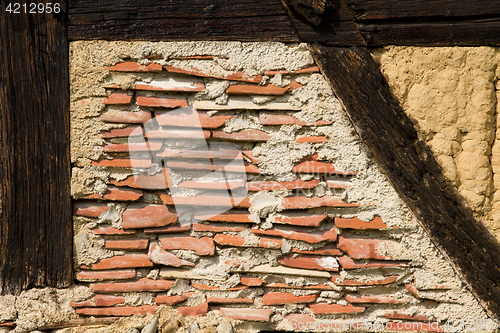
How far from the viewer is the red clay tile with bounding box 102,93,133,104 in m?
1.73

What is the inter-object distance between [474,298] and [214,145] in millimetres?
1701

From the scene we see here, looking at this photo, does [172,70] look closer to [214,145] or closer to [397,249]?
[214,145]

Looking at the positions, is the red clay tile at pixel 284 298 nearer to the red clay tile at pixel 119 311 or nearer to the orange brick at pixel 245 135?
the red clay tile at pixel 119 311

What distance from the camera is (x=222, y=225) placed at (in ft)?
5.88

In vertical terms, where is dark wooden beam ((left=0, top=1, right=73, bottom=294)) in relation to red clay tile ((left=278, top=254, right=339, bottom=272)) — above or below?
above

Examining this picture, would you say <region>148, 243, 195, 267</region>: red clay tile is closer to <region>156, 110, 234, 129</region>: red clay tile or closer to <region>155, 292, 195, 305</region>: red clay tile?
<region>155, 292, 195, 305</region>: red clay tile

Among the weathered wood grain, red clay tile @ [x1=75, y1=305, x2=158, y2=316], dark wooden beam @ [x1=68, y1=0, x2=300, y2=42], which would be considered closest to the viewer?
the weathered wood grain

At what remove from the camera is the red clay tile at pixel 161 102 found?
1.73 m

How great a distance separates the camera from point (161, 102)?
1.74m

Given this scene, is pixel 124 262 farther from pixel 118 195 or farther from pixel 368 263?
pixel 368 263

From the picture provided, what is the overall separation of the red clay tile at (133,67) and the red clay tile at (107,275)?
46.4 inches

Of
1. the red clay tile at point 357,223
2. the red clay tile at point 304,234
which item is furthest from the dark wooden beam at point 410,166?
the red clay tile at point 304,234

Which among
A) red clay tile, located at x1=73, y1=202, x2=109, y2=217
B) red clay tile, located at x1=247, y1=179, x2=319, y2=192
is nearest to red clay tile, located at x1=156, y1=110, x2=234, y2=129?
red clay tile, located at x1=247, y1=179, x2=319, y2=192

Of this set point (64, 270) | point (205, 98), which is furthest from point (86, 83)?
point (64, 270)
